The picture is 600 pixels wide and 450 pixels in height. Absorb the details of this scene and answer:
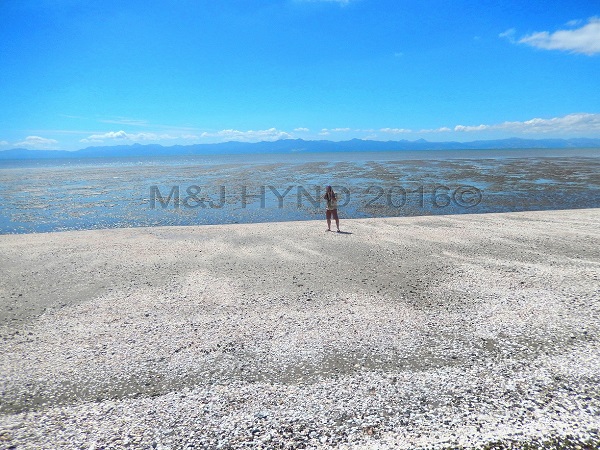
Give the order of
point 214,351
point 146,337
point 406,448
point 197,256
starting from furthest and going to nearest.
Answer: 1. point 197,256
2. point 146,337
3. point 214,351
4. point 406,448

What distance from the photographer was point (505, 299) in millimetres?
9781

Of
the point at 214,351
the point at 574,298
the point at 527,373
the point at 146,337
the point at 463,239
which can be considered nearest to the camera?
the point at 527,373

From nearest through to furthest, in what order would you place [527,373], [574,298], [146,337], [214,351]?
[527,373]
[214,351]
[146,337]
[574,298]

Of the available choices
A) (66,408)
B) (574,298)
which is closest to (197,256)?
(66,408)

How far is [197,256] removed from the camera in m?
14.4

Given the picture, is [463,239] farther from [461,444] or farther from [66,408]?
[66,408]

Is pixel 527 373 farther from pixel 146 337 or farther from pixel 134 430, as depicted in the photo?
pixel 146 337

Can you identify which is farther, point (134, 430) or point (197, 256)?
point (197, 256)

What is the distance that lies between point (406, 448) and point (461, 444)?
0.78 meters

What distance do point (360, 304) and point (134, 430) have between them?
5994 mm

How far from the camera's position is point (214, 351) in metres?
7.60

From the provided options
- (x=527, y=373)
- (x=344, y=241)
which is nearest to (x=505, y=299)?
(x=527, y=373)

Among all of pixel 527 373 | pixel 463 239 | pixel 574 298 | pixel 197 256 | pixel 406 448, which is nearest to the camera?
pixel 406 448

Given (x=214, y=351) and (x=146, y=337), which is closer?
(x=214, y=351)
